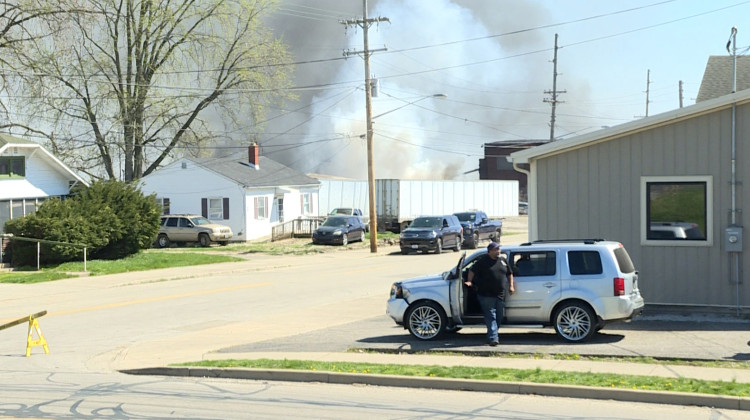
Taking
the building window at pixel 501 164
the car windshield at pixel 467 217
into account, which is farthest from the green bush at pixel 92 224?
the building window at pixel 501 164

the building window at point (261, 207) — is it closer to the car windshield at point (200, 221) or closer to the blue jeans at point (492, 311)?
the car windshield at point (200, 221)

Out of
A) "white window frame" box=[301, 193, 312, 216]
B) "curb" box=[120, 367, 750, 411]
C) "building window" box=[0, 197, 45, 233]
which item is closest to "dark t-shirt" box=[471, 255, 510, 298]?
"curb" box=[120, 367, 750, 411]

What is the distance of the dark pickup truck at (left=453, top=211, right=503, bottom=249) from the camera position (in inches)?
1762

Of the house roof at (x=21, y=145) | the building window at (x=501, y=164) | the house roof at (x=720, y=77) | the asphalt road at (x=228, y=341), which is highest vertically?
the building window at (x=501, y=164)

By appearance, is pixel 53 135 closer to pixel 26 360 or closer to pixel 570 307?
pixel 26 360

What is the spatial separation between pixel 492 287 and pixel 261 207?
36.4 metres

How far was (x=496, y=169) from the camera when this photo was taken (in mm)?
98250

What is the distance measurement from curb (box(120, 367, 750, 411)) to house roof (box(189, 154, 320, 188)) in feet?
116

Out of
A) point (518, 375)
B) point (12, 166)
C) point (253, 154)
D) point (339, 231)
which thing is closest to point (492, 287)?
point (518, 375)

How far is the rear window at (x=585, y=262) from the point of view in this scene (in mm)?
13812

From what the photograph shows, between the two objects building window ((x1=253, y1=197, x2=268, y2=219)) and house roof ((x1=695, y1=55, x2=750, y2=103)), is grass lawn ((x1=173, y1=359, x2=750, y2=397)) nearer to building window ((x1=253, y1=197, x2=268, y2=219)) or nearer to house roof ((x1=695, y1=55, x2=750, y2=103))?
house roof ((x1=695, y1=55, x2=750, y2=103))

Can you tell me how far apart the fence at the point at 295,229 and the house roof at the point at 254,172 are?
7.47 feet

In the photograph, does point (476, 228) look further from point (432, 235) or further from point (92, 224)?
point (92, 224)

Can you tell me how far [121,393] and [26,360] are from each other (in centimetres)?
406
